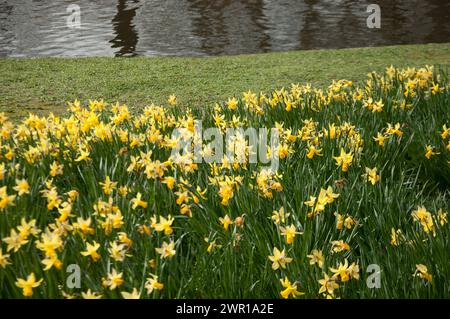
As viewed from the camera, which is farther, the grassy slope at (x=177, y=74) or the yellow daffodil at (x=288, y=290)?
the grassy slope at (x=177, y=74)

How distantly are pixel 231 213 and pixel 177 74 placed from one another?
18.0 ft

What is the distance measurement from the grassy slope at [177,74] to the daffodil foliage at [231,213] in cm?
272

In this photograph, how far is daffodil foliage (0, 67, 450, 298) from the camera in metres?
2.25

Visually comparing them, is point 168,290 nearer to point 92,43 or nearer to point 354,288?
point 354,288

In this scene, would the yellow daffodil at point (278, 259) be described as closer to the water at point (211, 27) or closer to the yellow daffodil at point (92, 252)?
the yellow daffodil at point (92, 252)

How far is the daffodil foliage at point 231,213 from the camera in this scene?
2.25 m

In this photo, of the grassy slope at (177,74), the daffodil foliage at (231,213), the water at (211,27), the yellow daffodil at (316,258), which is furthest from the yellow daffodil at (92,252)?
the water at (211,27)

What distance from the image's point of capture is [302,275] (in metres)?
2.28

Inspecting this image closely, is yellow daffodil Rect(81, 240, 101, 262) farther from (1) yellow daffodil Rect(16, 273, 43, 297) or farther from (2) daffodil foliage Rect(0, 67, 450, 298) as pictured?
(1) yellow daffodil Rect(16, 273, 43, 297)

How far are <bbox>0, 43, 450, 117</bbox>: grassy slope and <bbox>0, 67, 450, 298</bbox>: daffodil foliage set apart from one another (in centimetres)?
272

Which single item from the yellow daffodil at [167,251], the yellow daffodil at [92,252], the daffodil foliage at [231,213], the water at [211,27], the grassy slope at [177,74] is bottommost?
the water at [211,27]

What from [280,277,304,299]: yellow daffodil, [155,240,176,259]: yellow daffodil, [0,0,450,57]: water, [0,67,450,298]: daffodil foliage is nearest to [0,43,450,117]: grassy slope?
[0,0,450,57]: water

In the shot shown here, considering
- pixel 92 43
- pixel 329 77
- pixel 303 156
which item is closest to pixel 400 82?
pixel 303 156
